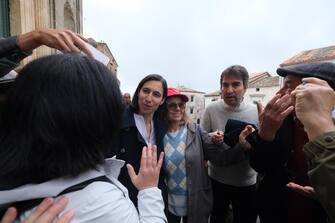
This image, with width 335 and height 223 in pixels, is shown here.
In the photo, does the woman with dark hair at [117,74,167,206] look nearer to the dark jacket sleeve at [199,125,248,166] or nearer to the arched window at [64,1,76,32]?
the dark jacket sleeve at [199,125,248,166]

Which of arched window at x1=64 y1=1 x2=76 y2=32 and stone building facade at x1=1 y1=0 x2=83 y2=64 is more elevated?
arched window at x1=64 y1=1 x2=76 y2=32

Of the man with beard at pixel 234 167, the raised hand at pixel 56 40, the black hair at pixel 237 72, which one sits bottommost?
the man with beard at pixel 234 167

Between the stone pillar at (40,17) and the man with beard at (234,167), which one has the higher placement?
the stone pillar at (40,17)

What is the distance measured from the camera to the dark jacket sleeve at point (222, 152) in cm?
222

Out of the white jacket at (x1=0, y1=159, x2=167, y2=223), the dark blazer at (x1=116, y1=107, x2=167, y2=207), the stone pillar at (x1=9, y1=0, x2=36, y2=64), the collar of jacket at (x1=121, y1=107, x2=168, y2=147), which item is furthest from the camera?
the stone pillar at (x1=9, y1=0, x2=36, y2=64)

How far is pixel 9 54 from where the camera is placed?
3.68 feet

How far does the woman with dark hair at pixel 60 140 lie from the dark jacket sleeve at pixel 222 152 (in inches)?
62.9

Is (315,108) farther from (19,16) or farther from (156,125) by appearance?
(19,16)

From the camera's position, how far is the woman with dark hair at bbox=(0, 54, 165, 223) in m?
0.73

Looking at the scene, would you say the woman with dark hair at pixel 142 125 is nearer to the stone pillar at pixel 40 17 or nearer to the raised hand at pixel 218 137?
the raised hand at pixel 218 137

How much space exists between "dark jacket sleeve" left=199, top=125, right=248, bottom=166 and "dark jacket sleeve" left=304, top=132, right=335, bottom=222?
1326mm

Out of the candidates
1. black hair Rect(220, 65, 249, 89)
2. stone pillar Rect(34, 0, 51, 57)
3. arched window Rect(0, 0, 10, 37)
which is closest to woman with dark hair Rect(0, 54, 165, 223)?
black hair Rect(220, 65, 249, 89)

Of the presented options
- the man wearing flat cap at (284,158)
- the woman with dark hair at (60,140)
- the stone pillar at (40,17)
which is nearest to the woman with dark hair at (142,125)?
the man wearing flat cap at (284,158)

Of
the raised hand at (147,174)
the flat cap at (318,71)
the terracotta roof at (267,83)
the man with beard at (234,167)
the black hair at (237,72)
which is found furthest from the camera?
the terracotta roof at (267,83)
